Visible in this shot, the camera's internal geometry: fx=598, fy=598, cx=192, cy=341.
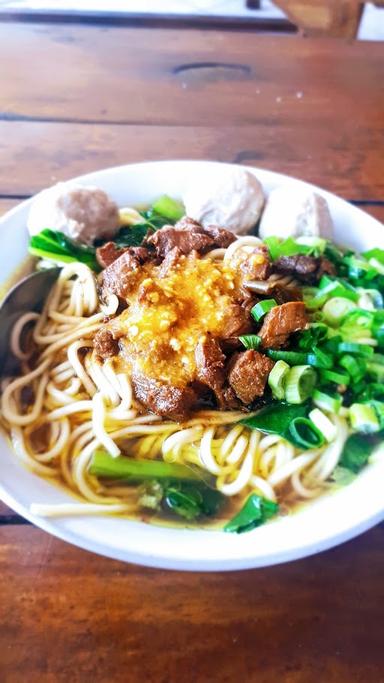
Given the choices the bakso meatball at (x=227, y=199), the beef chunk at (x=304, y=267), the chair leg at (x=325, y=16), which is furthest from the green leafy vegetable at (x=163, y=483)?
the chair leg at (x=325, y=16)

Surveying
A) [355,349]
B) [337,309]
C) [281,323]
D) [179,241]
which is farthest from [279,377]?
[179,241]

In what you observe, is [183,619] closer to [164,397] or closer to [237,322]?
[164,397]

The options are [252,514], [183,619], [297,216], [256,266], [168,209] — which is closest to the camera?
[183,619]

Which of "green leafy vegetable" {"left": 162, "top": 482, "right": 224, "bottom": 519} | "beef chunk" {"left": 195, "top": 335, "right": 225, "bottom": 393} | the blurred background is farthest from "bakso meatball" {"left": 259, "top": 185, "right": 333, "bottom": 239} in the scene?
the blurred background

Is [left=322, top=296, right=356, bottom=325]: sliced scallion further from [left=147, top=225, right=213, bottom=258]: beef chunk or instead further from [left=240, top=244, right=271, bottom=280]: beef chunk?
[left=147, top=225, right=213, bottom=258]: beef chunk

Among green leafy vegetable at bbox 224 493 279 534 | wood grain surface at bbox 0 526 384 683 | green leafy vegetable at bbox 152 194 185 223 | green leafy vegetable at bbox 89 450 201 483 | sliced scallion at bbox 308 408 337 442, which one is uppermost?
green leafy vegetable at bbox 152 194 185 223

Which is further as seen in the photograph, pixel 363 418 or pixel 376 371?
pixel 376 371

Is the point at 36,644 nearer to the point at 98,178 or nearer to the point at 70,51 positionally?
the point at 98,178
